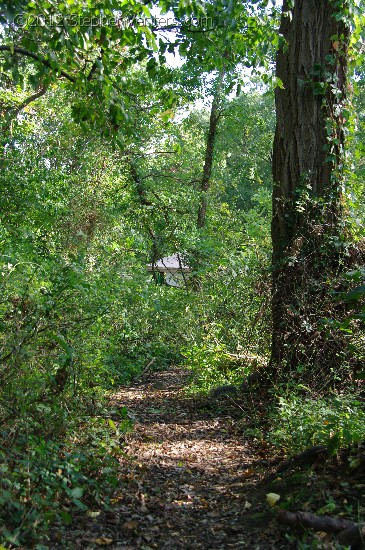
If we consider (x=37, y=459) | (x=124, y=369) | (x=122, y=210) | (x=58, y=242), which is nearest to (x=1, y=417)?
(x=37, y=459)

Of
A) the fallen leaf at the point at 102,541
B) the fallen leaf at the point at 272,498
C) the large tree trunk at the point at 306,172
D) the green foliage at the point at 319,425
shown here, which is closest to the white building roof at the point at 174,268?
the large tree trunk at the point at 306,172

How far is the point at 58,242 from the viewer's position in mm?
12828

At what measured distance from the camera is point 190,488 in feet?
16.8

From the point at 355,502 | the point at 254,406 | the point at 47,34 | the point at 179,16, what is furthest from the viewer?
the point at 254,406

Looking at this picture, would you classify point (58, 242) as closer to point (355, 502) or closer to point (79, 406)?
point (79, 406)

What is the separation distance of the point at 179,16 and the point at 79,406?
376 cm

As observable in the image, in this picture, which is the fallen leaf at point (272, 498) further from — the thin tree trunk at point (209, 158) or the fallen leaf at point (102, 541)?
the thin tree trunk at point (209, 158)

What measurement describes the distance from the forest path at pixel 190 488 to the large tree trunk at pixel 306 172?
1.30m

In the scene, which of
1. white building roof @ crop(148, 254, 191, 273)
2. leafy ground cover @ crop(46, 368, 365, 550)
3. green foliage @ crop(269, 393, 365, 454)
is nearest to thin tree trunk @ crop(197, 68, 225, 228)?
white building roof @ crop(148, 254, 191, 273)

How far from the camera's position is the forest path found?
3.97 meters

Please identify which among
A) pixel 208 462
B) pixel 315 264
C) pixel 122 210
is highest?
pixel 122 210

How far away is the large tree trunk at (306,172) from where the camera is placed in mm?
7273

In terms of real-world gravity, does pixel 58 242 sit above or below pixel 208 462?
above

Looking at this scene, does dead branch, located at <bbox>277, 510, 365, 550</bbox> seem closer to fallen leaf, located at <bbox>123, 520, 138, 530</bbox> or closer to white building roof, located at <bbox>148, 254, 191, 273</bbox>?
fallen leaf, located at <bbox>123, 520, 138, 530</bbox>
